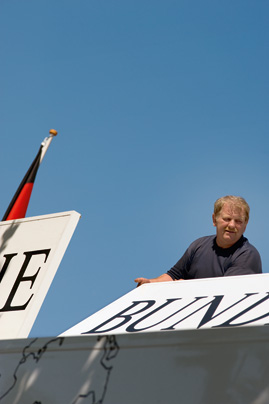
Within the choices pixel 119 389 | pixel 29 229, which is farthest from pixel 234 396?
pixel 29 229

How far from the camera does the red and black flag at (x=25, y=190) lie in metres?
8.45

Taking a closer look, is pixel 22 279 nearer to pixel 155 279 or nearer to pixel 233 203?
pixel 155 279

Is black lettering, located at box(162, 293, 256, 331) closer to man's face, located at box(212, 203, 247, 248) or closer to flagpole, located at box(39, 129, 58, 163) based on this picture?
man's face, located at box(212, 203, 247, 248)

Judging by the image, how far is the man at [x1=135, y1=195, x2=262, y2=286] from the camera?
153 inches

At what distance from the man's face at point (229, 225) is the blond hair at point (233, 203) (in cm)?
3

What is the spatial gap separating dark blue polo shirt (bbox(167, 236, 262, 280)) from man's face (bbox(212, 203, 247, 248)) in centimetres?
6

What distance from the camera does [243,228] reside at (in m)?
4.05

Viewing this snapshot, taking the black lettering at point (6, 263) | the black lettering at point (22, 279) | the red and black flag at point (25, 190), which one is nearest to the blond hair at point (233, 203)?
the black lettering at point (22, 279)

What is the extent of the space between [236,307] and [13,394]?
1.15 metres

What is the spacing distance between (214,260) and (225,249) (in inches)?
4.6

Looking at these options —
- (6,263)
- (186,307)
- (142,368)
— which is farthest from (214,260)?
(142,368)

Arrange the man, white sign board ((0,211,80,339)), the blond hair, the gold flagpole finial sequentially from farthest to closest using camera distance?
the gold flagpole finial → the blond hair → the man → white sign board ((0,211,80,339))

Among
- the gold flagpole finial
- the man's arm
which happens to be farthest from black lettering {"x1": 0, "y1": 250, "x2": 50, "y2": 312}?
the gold flagpole finial

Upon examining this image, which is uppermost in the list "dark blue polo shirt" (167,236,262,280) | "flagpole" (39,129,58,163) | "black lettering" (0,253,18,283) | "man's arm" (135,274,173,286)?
"flagpole" (39,129,58,163)
